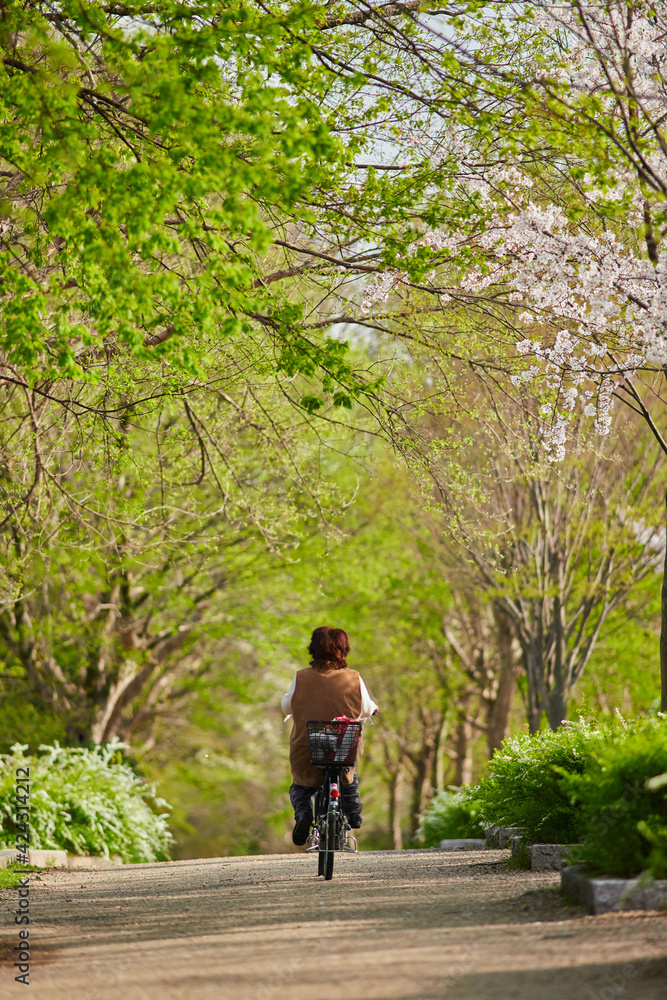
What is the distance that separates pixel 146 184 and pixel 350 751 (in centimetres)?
414

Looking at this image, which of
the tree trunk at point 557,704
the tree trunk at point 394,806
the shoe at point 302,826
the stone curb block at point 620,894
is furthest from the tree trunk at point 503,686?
the stone curb block at point 620,894

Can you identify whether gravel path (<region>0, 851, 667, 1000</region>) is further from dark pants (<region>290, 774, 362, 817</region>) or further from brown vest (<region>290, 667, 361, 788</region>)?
brown vest (<region>290, 667, 361, 788</region>)

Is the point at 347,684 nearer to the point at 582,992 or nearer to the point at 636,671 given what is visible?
the point at 582,992

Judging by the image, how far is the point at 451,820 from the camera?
12.6m

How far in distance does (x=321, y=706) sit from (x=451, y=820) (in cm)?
603

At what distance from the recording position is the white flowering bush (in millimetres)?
10484

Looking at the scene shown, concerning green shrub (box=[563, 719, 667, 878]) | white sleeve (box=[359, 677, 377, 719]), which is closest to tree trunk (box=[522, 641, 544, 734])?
white sleeve (box=[359, 677, 377, 719])

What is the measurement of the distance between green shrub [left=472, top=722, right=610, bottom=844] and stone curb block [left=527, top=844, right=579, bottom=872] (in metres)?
0.15

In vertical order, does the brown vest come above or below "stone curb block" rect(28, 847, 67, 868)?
above

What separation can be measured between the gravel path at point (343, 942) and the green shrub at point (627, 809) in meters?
0.33

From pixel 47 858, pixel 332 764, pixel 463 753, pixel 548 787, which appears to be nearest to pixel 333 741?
pixel 332 764

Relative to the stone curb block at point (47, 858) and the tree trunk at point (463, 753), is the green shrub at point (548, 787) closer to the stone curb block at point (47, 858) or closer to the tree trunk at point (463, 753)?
the stone curb block at point (47, 858)

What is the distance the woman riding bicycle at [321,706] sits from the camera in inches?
288

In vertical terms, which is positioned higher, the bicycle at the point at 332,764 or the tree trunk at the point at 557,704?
the tree trunk at the point at 557,704
